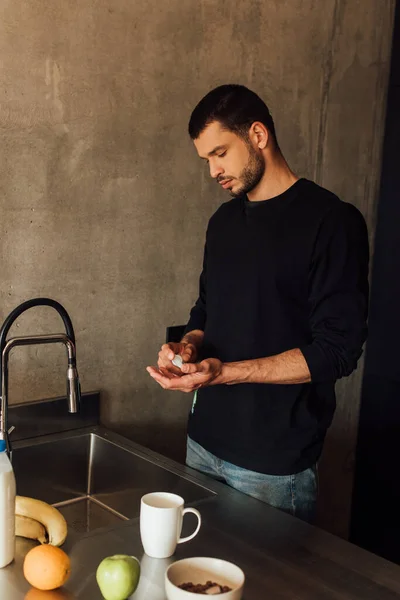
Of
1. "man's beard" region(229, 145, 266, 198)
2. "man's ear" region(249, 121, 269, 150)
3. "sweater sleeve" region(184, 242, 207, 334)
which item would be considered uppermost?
"man's ear" region(249, 121, 269, 150)

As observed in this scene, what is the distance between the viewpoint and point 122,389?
2.21 m

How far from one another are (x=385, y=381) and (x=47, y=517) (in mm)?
1837

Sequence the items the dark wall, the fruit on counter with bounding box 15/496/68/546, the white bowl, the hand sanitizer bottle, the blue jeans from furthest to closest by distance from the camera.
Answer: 1. the dark wall
2. the blue jeans
3. the fruit on counter with bounding box 15/496/68/546
4. the hand sanitizer bottle
5. the white bowl

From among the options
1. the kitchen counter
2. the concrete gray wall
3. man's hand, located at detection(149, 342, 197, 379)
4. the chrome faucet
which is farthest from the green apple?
the concrete gray wall

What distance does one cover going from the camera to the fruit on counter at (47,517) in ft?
4.58

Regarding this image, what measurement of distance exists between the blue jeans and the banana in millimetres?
542

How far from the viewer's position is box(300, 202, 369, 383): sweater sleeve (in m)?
1.67

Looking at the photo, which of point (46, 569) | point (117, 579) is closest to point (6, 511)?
point (46, 569)

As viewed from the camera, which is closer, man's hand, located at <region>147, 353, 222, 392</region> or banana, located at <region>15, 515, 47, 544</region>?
banana, located at <region>15, 515, 47, 544</region>

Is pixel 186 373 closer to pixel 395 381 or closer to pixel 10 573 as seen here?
pixel 10 573

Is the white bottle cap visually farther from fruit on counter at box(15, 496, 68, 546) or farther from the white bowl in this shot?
the white bowl

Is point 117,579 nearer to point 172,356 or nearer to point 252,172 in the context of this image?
point 172,356

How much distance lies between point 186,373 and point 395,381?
1.51 metres

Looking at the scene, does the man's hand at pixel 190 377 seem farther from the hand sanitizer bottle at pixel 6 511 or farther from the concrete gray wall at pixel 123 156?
the concrete gray wall at pixel 123 156
